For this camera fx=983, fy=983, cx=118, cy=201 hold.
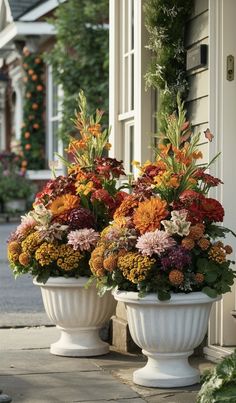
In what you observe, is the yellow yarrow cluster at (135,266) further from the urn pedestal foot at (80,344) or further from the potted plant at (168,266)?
the urn pedestal foot at (80,344)

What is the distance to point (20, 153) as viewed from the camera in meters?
21.4

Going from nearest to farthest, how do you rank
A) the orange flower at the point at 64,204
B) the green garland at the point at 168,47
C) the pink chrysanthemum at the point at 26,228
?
the orange flower at the point at 64,204 < the pink chrysanthemum at the point at 26,228 < the green garland at the point at 168,47

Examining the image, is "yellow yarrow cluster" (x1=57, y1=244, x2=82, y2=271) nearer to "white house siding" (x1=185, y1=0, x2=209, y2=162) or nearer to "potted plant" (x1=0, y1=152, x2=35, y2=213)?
"white house siding" (x1=185, y1=0, x2=209, y2=162)

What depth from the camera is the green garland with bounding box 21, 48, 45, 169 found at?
2086 centimetres

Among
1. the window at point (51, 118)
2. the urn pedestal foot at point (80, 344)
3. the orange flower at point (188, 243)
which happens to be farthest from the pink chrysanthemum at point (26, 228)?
the window at point (51, 118)

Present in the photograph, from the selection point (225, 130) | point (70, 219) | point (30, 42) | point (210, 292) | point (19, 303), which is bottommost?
point (19, 303)

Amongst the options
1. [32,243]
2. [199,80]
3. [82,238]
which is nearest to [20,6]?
[199,80]

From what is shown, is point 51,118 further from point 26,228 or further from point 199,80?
point 26,228

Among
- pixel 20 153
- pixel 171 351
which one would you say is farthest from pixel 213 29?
pixel 20 153

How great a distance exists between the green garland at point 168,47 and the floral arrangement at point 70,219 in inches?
24.7

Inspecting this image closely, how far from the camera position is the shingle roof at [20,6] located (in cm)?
2061

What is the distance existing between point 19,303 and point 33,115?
11.8 metres

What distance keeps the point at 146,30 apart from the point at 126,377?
8.84 feet

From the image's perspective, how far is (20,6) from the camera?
2109 centimetres
